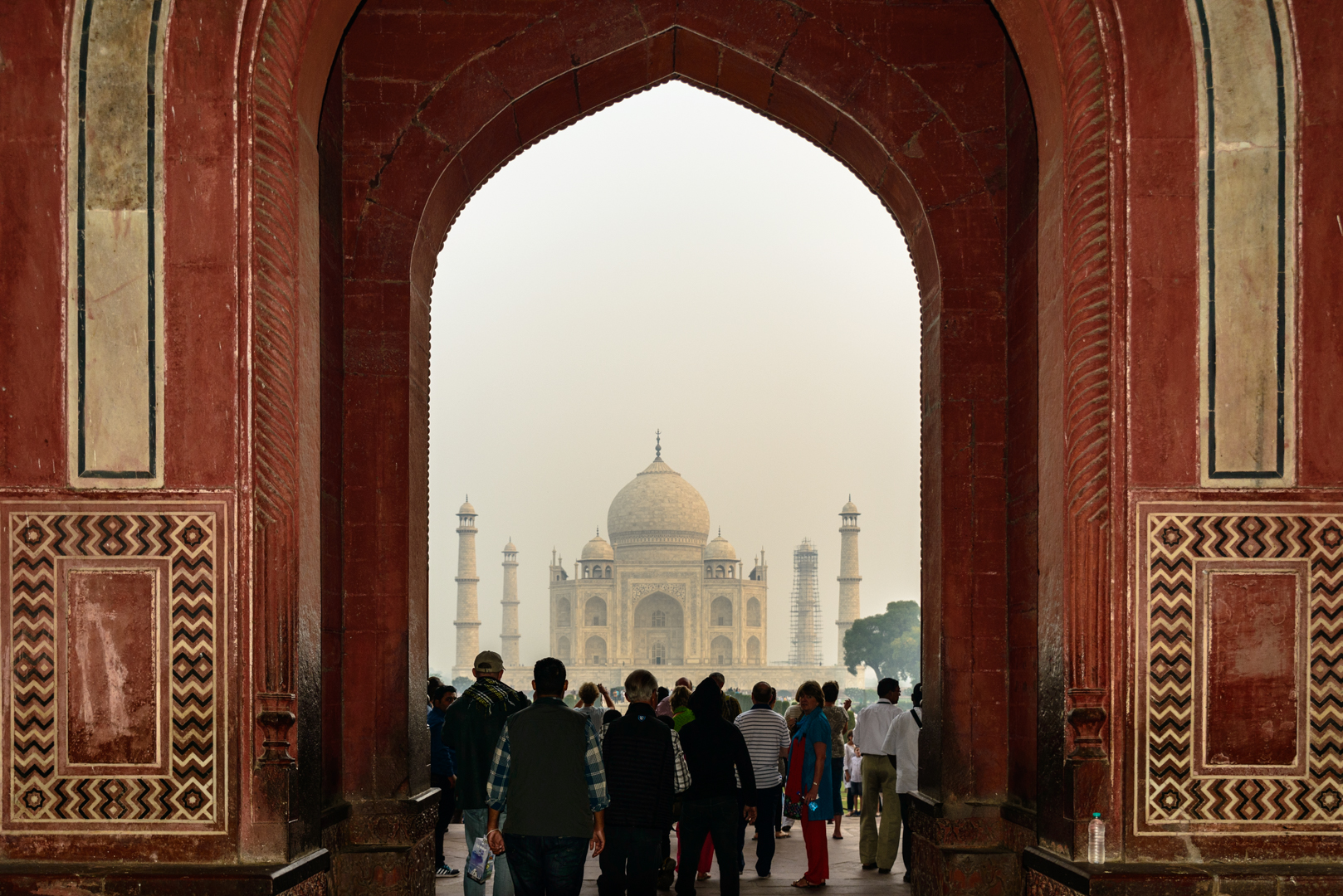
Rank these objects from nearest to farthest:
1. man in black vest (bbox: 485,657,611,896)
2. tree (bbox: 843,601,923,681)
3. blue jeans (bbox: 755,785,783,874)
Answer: man in black vest (bbox: 485,657,611,896)
blue jeans (bbox: 755,785,783,874)
tree (bbox: 843,601,923,681)

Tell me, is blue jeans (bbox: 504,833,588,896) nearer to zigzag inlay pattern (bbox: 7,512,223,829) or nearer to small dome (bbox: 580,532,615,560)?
zigzag inlay pattern (bbox: 7,512,223,829)

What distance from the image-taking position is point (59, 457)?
3.90m

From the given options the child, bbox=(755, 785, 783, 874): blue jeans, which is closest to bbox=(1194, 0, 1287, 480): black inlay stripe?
bbox=(755, 785, 783, 874): blue jeans

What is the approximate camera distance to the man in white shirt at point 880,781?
24.4 ft

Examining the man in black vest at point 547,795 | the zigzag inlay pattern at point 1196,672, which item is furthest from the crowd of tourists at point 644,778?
the zigzag inlay pattern at point 1196,672

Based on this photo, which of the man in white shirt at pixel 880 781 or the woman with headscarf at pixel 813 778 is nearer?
the woman with headscarf at pixel 813 778

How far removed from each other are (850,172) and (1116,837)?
3629 millimetres

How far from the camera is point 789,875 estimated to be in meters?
7.45

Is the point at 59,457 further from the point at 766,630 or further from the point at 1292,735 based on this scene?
the point at 766,630

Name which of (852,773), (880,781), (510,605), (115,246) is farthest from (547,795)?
(510,605)

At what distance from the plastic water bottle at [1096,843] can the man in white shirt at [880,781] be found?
11.4 feet

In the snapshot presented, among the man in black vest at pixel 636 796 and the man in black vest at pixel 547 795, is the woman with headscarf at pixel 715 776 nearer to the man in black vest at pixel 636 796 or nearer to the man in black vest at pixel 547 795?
the man in black vest at pixel 636 796

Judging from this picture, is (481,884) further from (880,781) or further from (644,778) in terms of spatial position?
(880,781)

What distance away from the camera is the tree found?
225 feet
